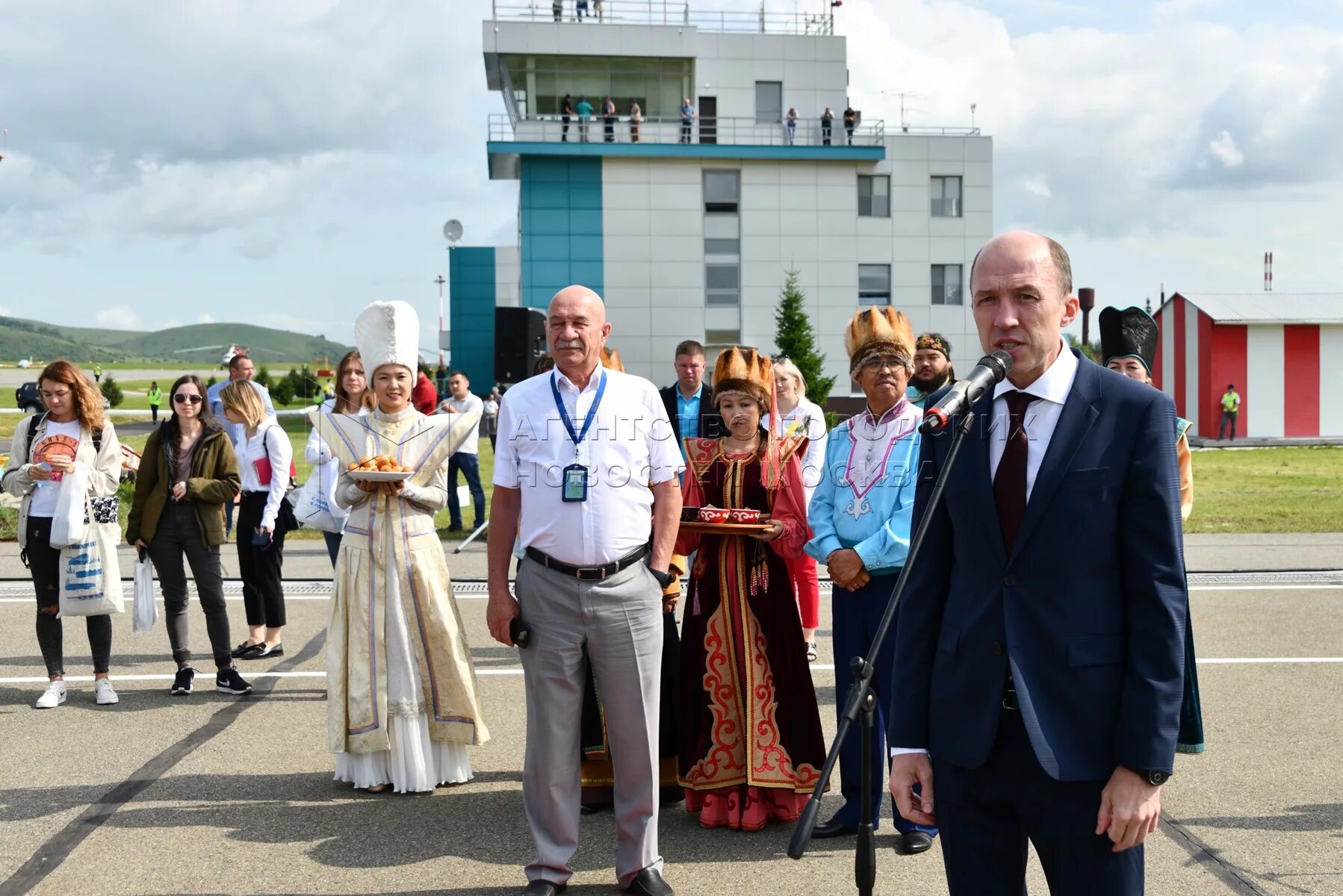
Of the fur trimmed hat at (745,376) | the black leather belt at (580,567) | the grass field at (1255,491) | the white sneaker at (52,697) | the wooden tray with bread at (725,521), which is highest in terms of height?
the fur trimmed hat at (745,376)

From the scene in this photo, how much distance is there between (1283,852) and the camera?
490cm

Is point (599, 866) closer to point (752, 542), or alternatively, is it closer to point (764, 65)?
point (752, 542)

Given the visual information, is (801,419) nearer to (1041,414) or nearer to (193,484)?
(193,484)

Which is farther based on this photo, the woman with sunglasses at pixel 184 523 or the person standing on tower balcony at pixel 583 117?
the person standing on tower balcony at pixel 583 117

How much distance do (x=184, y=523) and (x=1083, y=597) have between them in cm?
655

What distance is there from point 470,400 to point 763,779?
10.3 metres

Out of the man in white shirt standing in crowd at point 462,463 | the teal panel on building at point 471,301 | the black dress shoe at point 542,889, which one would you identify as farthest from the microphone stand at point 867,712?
the teal panel on building at point 471,301

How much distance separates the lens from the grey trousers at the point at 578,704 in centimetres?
471

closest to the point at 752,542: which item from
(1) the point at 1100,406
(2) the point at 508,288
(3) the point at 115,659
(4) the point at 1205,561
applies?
(1) the point at 1100,406

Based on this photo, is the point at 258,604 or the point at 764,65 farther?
the point at 764,65

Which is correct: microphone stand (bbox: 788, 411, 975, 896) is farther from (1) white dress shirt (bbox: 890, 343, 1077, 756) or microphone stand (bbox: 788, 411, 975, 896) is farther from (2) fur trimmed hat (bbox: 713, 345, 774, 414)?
(2) fur trimmed hat (bbox: 713, 345, 774, 414)

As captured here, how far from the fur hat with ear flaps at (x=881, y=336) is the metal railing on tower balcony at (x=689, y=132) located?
132ft

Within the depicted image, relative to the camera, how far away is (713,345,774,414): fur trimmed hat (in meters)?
5.60

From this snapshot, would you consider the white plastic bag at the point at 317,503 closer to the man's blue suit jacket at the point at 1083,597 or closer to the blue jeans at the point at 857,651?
the blue jeans at the point at 857,651
